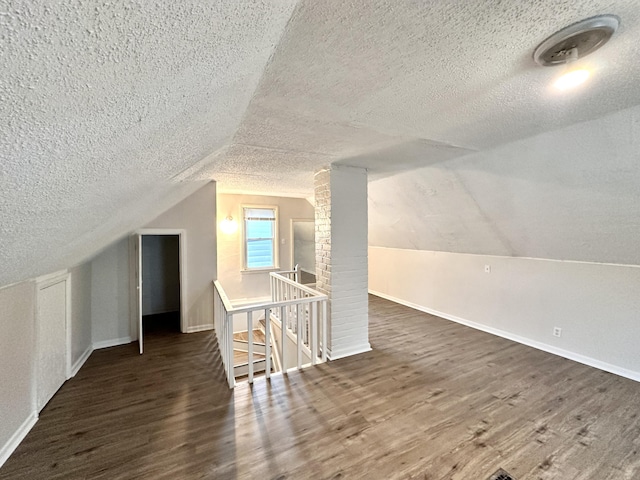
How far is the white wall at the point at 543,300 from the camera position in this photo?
3002mm

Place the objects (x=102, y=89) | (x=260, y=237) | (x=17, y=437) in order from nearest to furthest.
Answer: (x=102, y=89), (x=17, y=437), (x=260, y=237)

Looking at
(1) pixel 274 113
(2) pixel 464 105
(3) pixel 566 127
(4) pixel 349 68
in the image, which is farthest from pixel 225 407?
(3) pixel 566 127

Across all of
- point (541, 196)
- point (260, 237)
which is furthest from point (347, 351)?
point (260, 237)

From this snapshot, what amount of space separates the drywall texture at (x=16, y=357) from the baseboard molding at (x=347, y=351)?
276cm

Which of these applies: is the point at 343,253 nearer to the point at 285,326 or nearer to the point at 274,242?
the point at 285,326

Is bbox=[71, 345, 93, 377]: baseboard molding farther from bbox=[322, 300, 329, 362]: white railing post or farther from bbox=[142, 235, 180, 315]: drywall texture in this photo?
bbox=[322, 300, 329, 362]: white railing post

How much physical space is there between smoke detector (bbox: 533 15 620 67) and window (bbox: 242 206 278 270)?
5.34 m

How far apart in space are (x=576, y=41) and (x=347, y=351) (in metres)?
3.32

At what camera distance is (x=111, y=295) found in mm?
3885

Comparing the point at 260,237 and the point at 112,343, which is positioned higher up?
the point at 260,237

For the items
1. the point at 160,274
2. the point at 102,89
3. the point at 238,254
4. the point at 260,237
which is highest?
the point at 102,89

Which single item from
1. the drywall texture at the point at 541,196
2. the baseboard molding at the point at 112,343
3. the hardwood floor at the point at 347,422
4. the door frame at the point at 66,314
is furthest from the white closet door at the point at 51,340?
the drywall texture at the point at 541,196

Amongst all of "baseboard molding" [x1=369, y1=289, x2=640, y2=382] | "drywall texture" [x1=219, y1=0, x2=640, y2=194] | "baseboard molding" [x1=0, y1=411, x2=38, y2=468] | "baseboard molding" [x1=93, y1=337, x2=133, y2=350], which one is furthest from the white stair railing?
"baseboard molding" [x1=369, y1=289, x2=640, y2=382]

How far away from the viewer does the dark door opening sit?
17.4 ft
